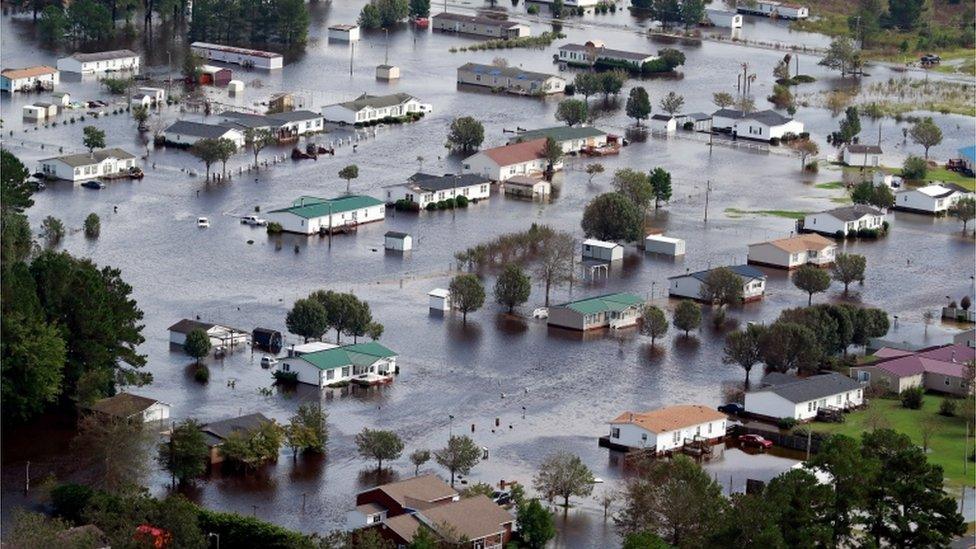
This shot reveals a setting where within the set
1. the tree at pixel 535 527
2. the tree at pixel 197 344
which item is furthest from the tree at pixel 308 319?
the tree at pixel 535 527

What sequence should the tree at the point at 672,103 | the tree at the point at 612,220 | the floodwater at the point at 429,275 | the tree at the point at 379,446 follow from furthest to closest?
the tree at the point at 672,103 → the tree at the point at 612,220 → the floodwater at the point at 429,275 → the tree at the point at 379,446

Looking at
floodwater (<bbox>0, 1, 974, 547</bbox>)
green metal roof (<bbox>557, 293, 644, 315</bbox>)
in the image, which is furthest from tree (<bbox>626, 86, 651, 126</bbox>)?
green metal roof (<bbox>557, 293, 644, 315</bbox>)

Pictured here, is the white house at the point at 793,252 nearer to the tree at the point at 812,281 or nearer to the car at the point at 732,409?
the tree at the point at 812,281

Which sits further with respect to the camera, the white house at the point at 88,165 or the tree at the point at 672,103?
the tree at the point at 672,103

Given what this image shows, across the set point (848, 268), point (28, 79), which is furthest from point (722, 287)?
point (28, 79)

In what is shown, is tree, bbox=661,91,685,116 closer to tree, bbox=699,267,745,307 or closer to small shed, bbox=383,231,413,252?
small shed, bbox=383,231,413,252
